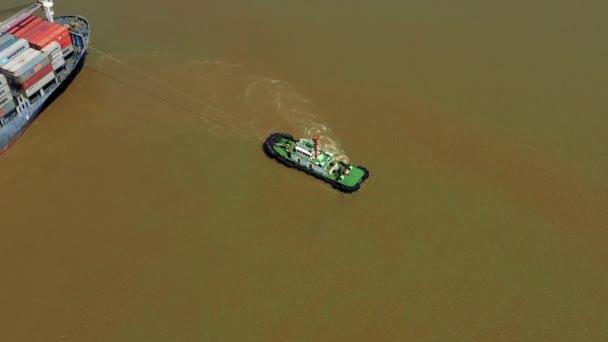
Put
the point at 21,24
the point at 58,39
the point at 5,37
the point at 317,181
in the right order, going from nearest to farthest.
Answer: the point at 317,181 → the point at 5,37 → the point at 58,39 → the point at 21,24

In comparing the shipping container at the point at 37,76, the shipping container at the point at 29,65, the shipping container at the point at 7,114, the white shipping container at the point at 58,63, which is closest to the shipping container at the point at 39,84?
the shipping container at the point at 37,76

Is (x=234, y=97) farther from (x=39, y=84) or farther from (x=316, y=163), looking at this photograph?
(x=39, y=84)

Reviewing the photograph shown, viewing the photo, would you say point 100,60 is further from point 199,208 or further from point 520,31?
point 520,31

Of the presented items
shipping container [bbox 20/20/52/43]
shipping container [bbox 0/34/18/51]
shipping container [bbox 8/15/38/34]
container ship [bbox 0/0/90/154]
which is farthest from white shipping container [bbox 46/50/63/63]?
shipping container [bbox 8/15/38/34]

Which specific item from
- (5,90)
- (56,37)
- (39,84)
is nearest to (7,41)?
(56,37)

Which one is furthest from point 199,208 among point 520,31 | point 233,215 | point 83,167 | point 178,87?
point 520,31

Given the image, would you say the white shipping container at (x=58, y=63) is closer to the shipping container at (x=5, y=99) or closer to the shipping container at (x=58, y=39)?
the shipping container at (x=58, y=39)
